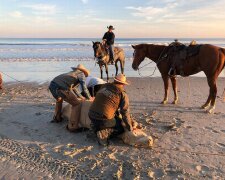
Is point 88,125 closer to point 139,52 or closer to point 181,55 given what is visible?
point 181,55

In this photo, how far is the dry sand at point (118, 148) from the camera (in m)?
4.97

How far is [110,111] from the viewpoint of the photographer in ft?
19.6

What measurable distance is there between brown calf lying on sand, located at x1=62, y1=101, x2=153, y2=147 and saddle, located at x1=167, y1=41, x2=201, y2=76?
3174 mm

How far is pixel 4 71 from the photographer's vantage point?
17.1 m

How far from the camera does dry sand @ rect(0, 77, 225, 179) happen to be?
497 centimetres

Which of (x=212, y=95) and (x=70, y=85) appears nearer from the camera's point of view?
(x=70, y=85)

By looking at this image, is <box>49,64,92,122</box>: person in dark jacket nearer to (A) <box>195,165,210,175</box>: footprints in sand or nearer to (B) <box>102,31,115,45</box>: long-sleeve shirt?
(A) <box>195,165,210,175</box>: footprints in sand

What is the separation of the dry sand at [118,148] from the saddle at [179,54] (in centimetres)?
108

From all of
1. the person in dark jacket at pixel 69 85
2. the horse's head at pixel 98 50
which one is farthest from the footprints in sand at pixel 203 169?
the horse's head at pixel 98 50

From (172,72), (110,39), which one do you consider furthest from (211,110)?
(110,39)

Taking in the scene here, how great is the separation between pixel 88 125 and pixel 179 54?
3.83 meters

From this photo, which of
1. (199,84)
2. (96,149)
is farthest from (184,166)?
(199,84)

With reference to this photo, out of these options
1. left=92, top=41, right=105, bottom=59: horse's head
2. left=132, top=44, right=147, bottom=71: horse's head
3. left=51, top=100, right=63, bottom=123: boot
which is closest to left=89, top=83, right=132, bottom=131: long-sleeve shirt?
left=51, top=100, right=63, bottom=123: boot

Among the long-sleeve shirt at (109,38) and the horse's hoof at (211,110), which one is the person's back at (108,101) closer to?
the horse's hoof at (211,110)
